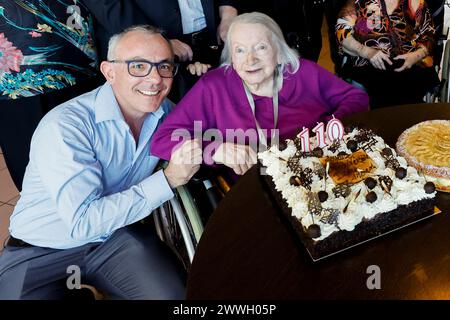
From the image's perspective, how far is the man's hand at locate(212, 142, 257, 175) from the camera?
5.21ft

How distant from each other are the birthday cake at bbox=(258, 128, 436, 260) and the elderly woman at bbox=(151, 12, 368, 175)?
0.46m

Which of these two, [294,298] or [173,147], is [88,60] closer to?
[173,147]

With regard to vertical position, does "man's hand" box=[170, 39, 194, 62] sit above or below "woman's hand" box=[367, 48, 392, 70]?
above

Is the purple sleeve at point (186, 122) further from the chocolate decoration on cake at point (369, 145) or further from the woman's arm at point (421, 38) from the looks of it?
the woman's arm at point (421, 38)

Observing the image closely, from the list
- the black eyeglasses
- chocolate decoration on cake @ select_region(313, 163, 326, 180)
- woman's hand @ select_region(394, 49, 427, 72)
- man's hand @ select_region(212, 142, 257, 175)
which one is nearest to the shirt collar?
the black eyeglasses

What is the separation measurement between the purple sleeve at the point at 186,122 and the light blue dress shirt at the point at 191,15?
0.42m

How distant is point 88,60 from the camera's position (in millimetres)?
2016

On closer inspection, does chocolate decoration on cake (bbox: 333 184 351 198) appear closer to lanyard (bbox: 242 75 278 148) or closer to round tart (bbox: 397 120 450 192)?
round tart (bbox: 397 120 450 192)

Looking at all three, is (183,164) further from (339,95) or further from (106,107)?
(339,95)

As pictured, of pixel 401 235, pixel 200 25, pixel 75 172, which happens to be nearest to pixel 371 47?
pixel 200 25

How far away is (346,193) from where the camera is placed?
1.13 meters

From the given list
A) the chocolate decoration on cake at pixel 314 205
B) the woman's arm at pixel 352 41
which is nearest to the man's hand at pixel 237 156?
the chocolate decoration on cake at pixel 314 205

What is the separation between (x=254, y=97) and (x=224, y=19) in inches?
25.7

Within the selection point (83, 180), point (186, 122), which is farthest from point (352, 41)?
point (83, 180)
